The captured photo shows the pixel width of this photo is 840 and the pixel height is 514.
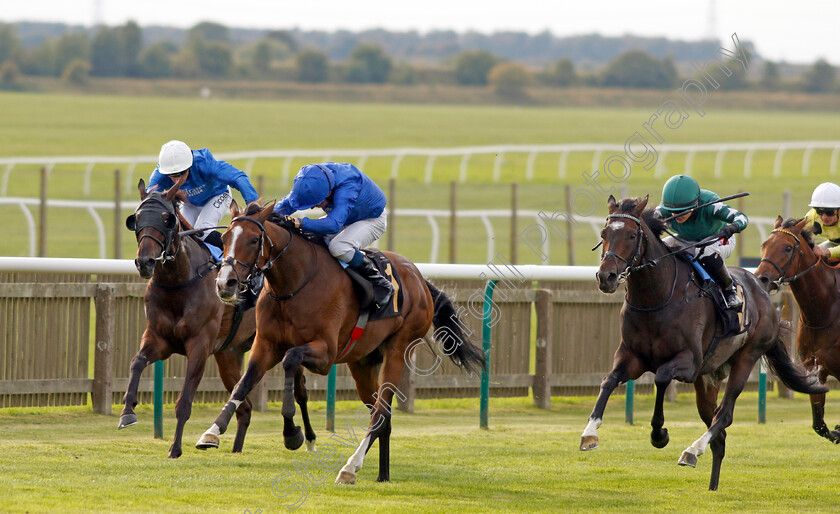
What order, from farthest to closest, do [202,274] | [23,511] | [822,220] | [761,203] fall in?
[761,203], [822,220], [202,274], [23,511]

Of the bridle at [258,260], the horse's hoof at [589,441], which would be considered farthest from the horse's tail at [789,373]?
the bridle at [258,260]

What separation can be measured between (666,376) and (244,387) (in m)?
2.36

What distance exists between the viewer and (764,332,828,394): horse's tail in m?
7.85

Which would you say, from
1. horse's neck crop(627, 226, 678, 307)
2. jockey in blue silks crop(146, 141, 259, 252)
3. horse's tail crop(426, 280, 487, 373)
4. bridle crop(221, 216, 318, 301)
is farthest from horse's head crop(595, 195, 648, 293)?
jockey in blue silks crop(146, 141, 259, 252)

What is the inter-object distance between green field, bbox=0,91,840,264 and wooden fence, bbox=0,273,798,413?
4726mm

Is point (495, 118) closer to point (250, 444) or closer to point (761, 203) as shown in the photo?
point (761, 203)

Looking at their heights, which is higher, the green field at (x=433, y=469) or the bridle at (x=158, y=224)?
the bridle at (x=158, y=224)

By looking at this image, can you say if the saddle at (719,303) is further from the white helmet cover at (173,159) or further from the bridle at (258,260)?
the white helmet cover at (173,159)

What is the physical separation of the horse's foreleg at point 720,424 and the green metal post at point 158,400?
3.46m

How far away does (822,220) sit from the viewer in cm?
874

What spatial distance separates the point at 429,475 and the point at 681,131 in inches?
2208

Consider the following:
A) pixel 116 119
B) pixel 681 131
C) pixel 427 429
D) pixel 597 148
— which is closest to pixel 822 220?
pixel 427 429

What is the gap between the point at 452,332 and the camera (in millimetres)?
7840

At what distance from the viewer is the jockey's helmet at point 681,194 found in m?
7.27
